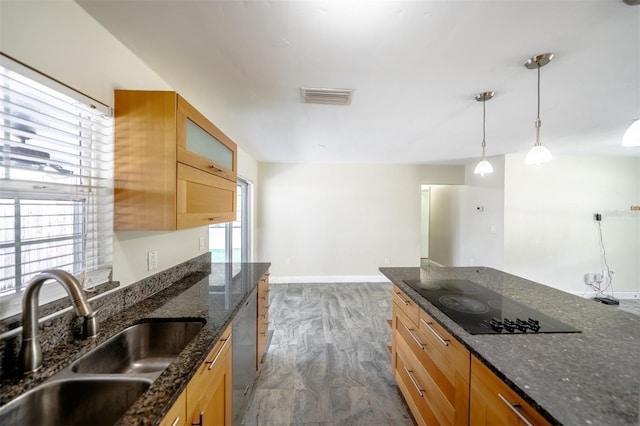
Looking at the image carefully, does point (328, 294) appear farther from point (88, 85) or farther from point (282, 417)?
point (88, 85)

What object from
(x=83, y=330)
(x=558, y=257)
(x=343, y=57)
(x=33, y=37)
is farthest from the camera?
(x=558, y=257)

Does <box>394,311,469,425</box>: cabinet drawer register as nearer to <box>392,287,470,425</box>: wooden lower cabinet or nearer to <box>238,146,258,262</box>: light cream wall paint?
<box>392,287,470,425</box>: wooden lower cabinet

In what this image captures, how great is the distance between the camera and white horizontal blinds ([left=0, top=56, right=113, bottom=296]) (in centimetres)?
89

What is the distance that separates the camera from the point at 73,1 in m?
1.09

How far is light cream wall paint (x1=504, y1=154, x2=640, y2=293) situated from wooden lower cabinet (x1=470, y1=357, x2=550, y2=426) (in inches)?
153

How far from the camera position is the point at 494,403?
0.90m

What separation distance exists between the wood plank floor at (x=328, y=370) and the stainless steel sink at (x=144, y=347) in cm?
92

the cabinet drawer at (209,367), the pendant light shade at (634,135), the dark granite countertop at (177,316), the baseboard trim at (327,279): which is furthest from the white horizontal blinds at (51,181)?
the baseboard trim at (327,279)

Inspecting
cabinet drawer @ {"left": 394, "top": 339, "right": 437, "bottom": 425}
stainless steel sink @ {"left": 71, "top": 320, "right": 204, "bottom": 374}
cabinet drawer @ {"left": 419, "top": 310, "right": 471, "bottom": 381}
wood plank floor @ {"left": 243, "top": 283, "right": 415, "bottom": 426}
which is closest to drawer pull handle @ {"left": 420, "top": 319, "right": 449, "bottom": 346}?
cabinet drawer @ {"left": 419, "top": 310, "right": 471, "bottom": 381}

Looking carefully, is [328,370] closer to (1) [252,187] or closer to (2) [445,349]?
(2) [445,349]

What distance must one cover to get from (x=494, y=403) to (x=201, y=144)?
6.47 feet

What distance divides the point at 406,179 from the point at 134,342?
4.87m

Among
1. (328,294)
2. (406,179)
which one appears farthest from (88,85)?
(406,179)

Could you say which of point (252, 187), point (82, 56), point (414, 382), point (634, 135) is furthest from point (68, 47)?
point (252, 187)
